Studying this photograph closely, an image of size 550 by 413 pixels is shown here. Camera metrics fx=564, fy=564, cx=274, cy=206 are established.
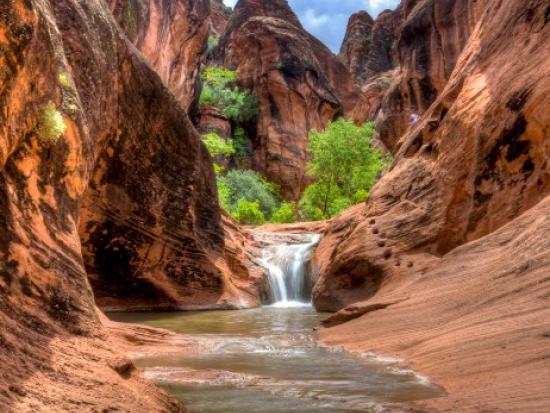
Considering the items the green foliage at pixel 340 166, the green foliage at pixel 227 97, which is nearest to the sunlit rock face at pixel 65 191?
the green foliage at pixel 340 166

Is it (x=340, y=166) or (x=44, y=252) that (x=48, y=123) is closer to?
(x=44, y=252)

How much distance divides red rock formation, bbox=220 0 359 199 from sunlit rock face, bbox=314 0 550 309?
26.8m

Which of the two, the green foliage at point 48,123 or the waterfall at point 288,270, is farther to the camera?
the waterfall at point 288,270

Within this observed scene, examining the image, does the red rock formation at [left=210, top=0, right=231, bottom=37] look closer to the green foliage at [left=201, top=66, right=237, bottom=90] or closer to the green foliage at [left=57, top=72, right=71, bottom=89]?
the green foliage at [left=201, top=66, right=237, bottom=90]

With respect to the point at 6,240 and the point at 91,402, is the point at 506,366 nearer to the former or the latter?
the point at 91,402

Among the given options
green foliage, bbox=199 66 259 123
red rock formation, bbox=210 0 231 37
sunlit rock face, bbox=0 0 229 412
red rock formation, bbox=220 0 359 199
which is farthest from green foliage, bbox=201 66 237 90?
sunlit rock face, bbox=0 0 229 412

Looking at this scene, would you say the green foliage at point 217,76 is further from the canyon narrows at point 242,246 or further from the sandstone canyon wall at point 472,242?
the sandstone canyon wall at point 472,242

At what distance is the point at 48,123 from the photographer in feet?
18.8

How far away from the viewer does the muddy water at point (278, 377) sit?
4363 millimetres

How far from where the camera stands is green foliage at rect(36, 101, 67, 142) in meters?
5.71

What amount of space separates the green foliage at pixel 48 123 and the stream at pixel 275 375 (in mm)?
2671

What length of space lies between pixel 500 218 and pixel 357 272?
3.84 meters

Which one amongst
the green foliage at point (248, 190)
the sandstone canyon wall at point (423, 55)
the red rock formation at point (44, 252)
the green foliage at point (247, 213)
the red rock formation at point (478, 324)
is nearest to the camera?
the red rock formation at point (44, 252)

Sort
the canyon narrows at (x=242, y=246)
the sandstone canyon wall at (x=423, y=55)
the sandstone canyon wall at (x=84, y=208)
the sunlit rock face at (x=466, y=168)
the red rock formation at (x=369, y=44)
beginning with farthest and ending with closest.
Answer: the red rock formation at (x=369, y=44) < the sandstone canyon wall at (x=423, y=55) < the sunlit rock face at (x=466, y=168) < the canyon narrows at (x=242, y=246) < the sandstone canyon wall at (x=84, y=208)
